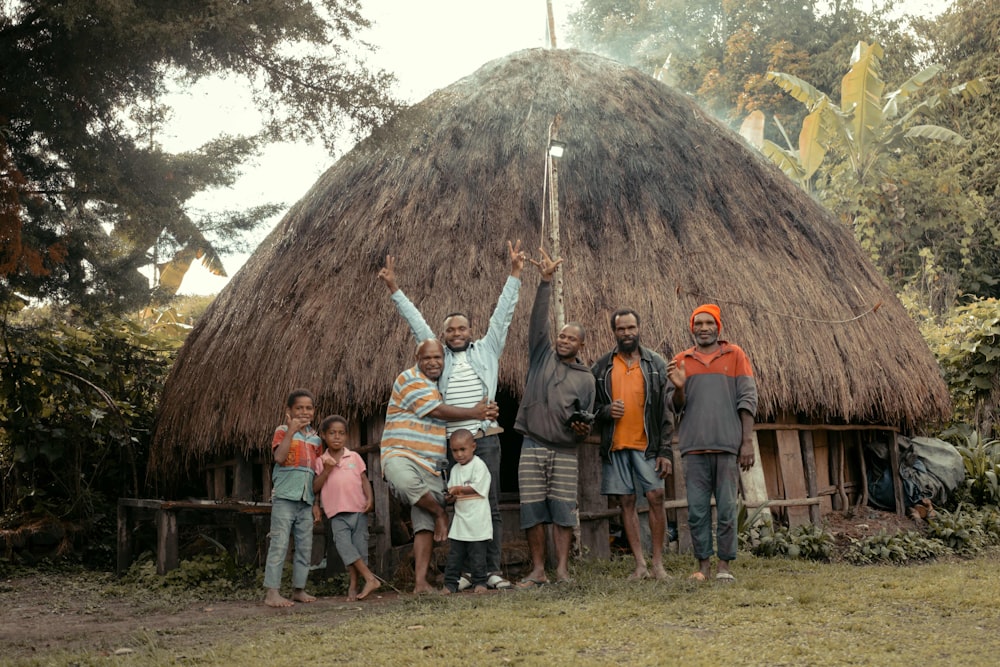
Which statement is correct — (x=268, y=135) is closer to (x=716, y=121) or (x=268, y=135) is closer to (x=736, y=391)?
(x=736, y=391)

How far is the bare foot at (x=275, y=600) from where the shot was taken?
232 inches

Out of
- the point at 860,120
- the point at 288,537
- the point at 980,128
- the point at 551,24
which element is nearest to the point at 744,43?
the point at 980,128

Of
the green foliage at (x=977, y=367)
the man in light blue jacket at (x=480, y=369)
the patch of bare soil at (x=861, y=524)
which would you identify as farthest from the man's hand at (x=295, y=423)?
the green foliage at (x=977, y=367)

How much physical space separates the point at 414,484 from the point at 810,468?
3976 millimetres

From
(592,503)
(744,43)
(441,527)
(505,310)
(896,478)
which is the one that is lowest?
(441,527)

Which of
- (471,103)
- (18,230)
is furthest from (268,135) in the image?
(471,103)

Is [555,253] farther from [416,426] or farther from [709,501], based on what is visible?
[709,501]

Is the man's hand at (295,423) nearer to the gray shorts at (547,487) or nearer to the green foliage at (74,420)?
the gray shorts at (547,487)

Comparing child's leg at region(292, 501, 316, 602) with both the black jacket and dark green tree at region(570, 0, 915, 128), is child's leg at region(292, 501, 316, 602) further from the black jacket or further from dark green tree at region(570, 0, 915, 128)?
dark green tree at region(570, 0, 915, 128)

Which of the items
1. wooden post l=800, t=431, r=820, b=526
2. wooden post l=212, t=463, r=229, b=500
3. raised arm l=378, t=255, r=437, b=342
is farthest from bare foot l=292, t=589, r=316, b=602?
wooden post l=800, t=431, r=820, b=526

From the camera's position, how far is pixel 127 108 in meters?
5.65

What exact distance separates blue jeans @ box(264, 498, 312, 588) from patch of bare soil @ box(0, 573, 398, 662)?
196 millimetres

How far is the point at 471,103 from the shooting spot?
938 cm

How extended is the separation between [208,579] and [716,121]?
253 inches
